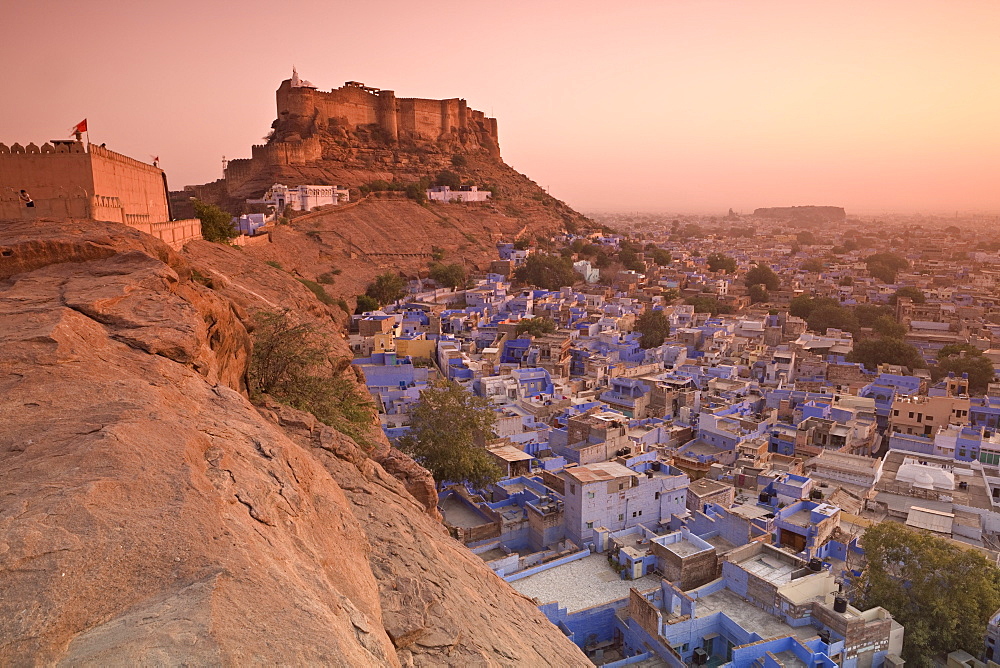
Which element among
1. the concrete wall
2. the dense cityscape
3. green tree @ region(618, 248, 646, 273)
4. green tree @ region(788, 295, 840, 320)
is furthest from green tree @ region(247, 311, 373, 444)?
green tree @ region(618, 248, 646, 273)

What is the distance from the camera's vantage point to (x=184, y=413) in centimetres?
387

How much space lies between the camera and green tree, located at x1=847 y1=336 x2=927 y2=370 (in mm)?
25844

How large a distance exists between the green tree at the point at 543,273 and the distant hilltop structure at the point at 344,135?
13970mm

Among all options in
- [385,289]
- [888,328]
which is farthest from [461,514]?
[888,328]

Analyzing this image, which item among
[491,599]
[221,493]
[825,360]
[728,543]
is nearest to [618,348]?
[825,360]

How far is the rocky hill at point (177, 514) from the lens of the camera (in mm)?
2223

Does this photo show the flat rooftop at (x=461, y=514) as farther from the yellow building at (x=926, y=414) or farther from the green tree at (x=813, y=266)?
the green tree at (x=813, y=266)

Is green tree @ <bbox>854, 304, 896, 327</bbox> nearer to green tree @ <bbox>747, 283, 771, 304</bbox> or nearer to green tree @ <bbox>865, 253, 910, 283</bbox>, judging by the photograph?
green tree @ <bbox>747, 283, 771, 304</bbox>

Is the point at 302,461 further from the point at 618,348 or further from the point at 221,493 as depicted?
the point at 618,348

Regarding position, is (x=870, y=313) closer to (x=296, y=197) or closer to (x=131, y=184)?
(x=296, y=197)

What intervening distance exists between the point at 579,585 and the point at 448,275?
82.0 feet

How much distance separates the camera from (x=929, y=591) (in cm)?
966

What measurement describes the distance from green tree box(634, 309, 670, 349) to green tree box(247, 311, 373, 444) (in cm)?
2012

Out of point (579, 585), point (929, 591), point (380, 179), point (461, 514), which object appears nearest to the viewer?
point (929, 591)
